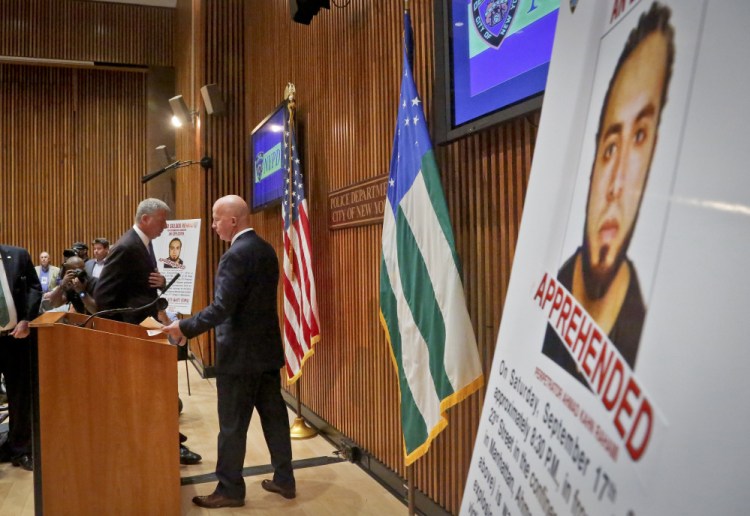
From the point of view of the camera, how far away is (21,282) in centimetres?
350

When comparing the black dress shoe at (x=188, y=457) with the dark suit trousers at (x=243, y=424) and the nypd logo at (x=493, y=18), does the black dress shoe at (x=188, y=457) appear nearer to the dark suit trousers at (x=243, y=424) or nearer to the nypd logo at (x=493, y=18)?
the dark suit trousers at (x=243, y=424)

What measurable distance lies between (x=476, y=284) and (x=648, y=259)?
154 centimetres

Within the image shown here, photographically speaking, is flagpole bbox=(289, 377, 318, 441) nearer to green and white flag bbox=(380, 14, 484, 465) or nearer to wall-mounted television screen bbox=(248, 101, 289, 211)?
wall-mounted television screen bbox=(248, 101, 289, 211)

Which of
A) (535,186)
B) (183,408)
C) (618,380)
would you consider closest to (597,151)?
(535,186)

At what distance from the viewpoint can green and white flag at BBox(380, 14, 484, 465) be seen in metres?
2.01

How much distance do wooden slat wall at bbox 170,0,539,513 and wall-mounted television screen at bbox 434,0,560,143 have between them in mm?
84

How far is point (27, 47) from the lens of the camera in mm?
9039

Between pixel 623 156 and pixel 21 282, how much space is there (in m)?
3.64

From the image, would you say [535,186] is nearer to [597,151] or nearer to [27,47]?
[597,151]

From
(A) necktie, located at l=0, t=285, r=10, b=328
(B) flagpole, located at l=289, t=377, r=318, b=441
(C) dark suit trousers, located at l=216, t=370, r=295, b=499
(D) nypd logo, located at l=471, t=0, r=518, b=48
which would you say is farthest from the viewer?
(B) flagpole, located at l=289, t=377, r=318, b=441

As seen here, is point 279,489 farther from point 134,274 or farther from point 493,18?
point 493,18

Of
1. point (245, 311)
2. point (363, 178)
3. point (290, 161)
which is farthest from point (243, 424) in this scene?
point (290, 161)

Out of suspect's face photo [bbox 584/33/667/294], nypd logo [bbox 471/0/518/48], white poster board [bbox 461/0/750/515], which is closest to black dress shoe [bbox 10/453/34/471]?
white poster board [bbox 461/0/750/515]

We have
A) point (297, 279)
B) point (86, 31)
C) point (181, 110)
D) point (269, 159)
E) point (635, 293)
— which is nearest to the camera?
point (635, 293)
